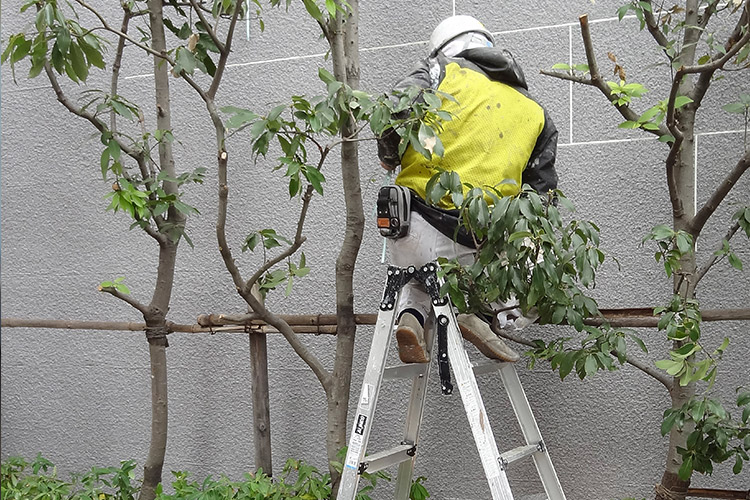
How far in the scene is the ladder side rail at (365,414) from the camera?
73.1 inches

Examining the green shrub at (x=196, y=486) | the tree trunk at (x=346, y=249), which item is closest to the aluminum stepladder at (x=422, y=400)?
the green shrub at (x=196, y=486)

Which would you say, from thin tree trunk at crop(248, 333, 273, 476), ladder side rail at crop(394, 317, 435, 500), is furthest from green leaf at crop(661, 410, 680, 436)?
thin tree trunk at crop(248, 333, 273, 476)

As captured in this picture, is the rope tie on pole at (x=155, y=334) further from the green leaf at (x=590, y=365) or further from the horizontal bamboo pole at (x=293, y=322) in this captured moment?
the green leaf at (x=590, y=365)

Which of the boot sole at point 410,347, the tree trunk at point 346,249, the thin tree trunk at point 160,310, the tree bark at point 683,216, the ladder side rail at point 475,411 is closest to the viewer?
the ladder side rail at point 475,411

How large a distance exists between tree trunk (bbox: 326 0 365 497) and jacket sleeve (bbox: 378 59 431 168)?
0.50 feet

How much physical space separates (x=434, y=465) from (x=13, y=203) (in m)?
1.88

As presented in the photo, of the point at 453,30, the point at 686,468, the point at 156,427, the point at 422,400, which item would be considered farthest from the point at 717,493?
the point at 156,427

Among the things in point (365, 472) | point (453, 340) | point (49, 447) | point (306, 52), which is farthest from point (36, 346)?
point (453, 340)

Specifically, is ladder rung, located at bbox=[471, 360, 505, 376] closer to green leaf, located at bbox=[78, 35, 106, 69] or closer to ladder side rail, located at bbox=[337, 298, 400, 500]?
ladder side rail, located at bbox=[337, 298, 400, 500]

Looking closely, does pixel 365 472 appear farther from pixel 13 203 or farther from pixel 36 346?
pixel 13 203

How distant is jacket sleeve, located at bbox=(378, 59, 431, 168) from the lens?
5.99 ft

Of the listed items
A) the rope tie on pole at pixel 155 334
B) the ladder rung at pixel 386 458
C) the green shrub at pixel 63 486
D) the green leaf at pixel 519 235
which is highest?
the green leaf at pixel 519 235

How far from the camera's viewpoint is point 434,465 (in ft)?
8.16

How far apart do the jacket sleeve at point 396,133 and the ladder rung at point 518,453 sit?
29.2 inches
